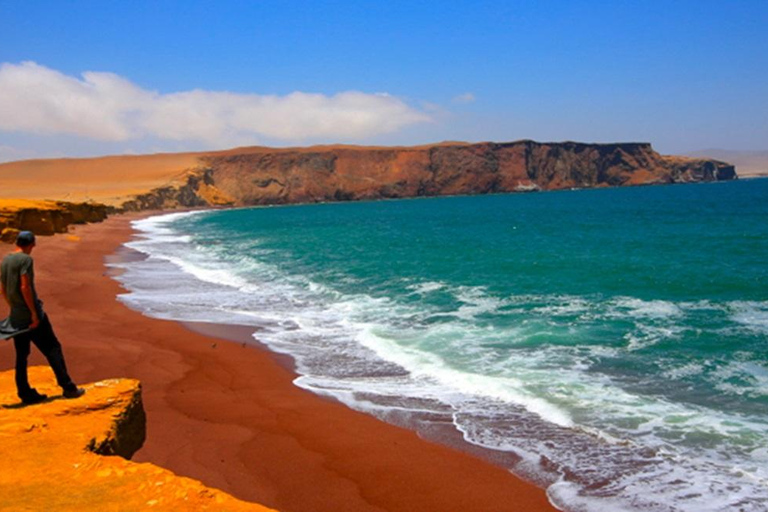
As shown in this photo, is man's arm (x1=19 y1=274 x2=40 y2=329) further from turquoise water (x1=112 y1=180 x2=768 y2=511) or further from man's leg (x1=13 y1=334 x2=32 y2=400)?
turquoise water (x1=112 y1=180 x2=768 y2=511)

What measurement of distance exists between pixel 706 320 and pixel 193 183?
118 meters

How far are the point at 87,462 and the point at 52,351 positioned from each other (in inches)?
84.1

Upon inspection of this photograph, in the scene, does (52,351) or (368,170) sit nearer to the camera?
(52,351)

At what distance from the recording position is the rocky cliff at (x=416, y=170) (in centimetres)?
14462

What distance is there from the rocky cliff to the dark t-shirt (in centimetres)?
13045

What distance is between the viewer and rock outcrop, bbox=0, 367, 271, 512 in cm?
405

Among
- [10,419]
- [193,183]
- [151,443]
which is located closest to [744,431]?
[151,443]

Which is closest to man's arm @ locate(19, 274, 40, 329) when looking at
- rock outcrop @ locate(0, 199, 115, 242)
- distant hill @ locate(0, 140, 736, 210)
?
rock outcrop @ locate(0, 199, 115, 242)

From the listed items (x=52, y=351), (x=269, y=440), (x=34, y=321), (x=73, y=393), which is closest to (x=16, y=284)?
(x=34, y=321)

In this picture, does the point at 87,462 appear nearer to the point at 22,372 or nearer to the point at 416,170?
the point at 22,372

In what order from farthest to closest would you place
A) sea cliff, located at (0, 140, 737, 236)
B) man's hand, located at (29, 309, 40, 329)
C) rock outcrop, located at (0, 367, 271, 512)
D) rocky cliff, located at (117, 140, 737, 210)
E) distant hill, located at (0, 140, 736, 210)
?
1. rocky cliff, located at (117, 140, 737, 210)
2. distant hill, located at (0, 140, 736, 210)
3. sea cliff, located at (0, 140, 737, 236)
4. man's hand, located at (29, 309, 40, 329)
5. rock outcrop, located at (0, 367, 271, 512)

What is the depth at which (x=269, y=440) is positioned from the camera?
742cm

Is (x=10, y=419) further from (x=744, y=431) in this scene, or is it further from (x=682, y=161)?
(x=682, y=161)

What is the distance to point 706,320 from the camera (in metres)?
13.6
